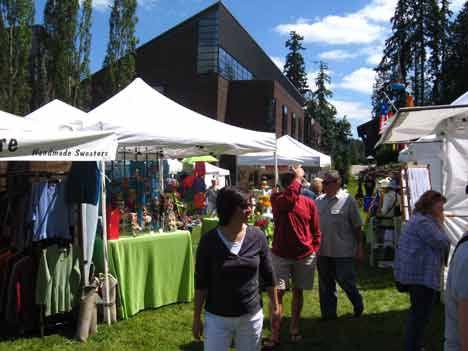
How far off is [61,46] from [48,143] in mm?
22341

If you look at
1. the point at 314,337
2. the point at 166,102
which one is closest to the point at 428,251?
the point at 314,337

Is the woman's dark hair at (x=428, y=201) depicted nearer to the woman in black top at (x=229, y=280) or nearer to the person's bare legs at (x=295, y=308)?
the person's bare legs at (x=295, y=308)

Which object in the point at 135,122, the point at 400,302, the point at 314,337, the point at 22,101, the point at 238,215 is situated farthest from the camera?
the point at 22,101

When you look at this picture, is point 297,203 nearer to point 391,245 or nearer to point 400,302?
point 400,302

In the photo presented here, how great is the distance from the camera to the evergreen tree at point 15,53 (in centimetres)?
2152

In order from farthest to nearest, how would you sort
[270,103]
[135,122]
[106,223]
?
[270,103]
[135,122]
[106,223]

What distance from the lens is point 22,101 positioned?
22.0m

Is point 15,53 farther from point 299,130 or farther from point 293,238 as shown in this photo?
point 299,130

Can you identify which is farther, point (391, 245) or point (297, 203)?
point (391, 245)

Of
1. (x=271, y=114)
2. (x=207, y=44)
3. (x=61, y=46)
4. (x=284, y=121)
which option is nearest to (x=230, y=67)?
(x=207, y=44)

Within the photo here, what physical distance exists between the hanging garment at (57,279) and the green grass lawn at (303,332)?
1.20ft

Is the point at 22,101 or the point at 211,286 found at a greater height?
the point at 22,101

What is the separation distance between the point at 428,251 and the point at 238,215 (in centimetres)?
187

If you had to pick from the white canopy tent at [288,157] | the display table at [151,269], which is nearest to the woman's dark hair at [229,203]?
the display table at [151,269]
